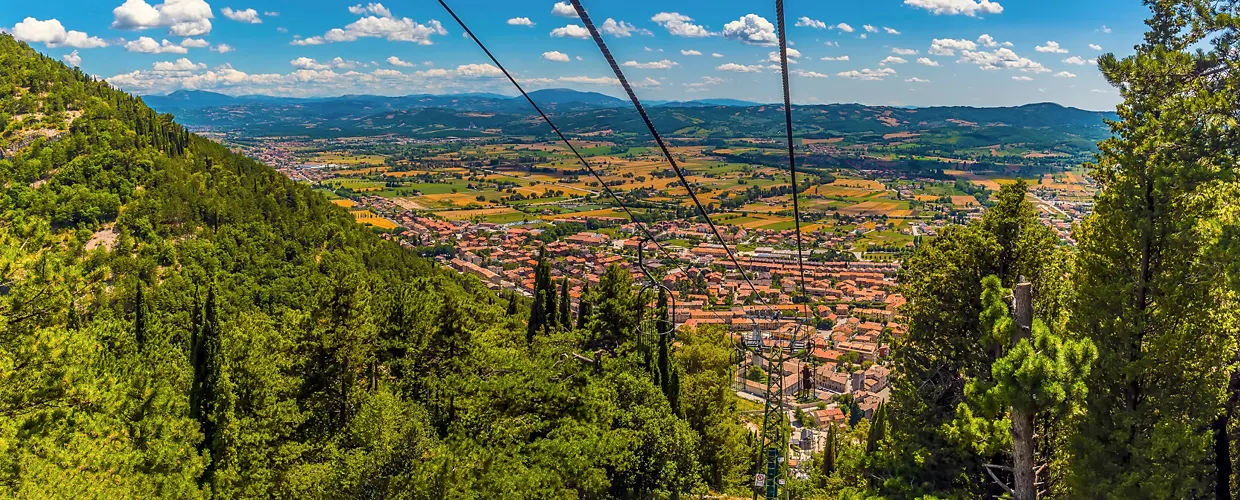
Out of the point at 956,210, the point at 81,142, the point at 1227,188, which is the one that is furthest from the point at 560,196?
the point at 1227,188

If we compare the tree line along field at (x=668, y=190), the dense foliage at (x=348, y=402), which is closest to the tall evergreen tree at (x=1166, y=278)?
the dense foliage at (x=348, y=402)

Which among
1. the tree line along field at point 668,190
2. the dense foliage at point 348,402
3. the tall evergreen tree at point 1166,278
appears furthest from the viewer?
the tree line along field at point 668,190

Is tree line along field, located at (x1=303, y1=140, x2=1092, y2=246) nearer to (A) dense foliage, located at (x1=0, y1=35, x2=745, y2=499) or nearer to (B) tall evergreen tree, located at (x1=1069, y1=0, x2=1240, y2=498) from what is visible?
(A) dense foliage, located at (x1=0, y1=35, x2=745, y2=499)

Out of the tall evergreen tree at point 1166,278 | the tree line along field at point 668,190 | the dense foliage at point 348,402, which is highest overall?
the tall evergreen tree at point 1166,278

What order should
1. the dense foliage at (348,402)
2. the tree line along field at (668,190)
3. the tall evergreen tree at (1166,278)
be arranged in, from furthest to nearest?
the tree line along field at (668,190) → the dense foliage at (348,402) → the tall evergreen tree at (1166,278)

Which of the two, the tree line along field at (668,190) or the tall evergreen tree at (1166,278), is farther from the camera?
the tree line along field at (668,190)

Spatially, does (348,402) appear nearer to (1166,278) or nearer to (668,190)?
(1166,278)

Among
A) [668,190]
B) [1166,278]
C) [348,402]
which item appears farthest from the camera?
[668,190]

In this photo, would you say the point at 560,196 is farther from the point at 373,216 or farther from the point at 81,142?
the point at 81,142

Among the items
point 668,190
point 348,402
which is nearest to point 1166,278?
point 348,402

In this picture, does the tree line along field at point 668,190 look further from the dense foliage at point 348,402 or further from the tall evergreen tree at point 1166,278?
the tall evergreen tree at point 1166,278
